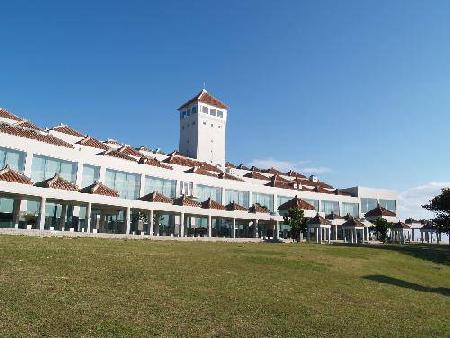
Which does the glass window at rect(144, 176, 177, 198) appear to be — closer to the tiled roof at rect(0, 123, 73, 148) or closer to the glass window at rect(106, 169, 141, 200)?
the glass window at rect(106, 169, 141, 200)

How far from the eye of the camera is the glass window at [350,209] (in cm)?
9250

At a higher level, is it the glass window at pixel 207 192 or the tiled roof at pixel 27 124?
the tiled roof at pixel 27 124

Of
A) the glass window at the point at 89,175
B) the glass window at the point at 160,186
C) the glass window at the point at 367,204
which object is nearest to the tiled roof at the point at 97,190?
the glass window at the point at 89,175

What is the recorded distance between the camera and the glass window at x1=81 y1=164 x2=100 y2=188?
5559cm

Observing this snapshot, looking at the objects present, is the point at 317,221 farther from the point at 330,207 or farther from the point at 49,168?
the point at 49,168

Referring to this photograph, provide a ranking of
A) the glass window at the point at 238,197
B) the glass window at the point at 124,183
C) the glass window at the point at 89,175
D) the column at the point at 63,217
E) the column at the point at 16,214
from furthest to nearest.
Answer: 1. the glass window at the point at 238,197
2. the glass window at the point at 124,183
3. the glass window at the point at 89,175
4. the column at the point at 63,217
5. the column at the point at 16,214

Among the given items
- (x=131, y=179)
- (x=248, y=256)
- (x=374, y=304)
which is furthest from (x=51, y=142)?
(x=374, y=304)

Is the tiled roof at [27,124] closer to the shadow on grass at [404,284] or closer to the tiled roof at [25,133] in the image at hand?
the tiled roof at [25,133]

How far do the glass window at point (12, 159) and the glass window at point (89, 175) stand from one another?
26.4 feet

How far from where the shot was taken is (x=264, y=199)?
261ft

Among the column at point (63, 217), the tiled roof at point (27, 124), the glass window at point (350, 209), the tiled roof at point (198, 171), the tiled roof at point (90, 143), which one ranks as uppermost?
the tiled roof at point (27, 124)

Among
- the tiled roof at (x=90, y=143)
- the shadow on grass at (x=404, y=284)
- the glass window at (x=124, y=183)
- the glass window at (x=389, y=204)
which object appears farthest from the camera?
the glass window at (x=389, y=204)

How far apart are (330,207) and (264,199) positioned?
18033mm

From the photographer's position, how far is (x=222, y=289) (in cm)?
2128
